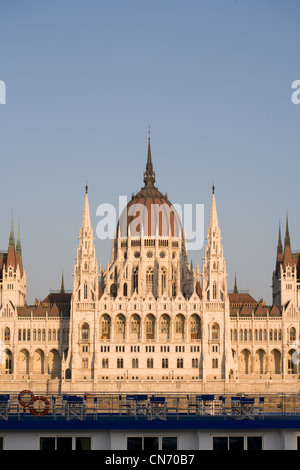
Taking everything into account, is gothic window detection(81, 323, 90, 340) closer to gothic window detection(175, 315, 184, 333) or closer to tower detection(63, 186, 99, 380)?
tower detection(63, 186, 99, 380)

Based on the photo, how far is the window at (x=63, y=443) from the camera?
41.8m

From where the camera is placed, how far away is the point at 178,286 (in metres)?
168

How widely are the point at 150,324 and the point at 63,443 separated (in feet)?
392

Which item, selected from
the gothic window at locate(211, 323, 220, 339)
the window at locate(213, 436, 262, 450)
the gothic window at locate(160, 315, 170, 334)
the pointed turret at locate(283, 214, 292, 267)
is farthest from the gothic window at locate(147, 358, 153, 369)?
the window at locate(213, 436, 262, 450)

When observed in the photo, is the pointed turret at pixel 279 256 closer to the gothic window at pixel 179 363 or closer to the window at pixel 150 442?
the gothic window at pixel 179 363

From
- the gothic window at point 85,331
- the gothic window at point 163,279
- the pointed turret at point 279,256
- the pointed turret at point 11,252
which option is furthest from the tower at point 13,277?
the pointed turret at point 279,256

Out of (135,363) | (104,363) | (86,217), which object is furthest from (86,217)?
(135,363)

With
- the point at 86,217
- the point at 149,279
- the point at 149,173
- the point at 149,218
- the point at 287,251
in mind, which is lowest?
the point at 149,279

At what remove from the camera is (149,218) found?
6845 inches

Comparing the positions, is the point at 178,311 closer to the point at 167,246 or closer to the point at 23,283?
the point at 167,246

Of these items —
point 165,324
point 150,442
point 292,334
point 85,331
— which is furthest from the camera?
point 292,334

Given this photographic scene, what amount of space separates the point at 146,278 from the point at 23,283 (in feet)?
78.3

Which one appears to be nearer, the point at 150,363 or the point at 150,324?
the point at 150,363

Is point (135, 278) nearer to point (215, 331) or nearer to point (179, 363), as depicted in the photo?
point (215, 331)
